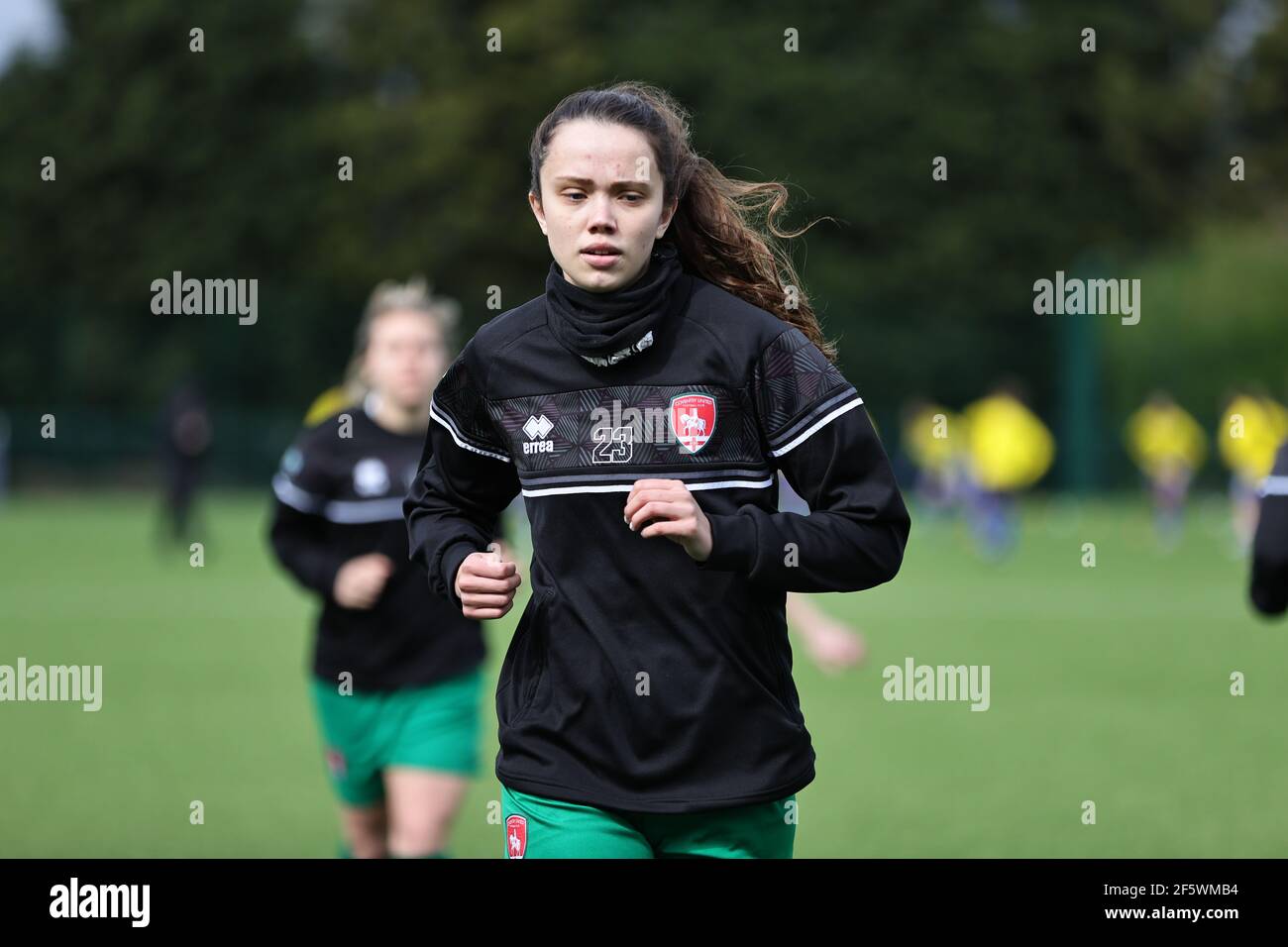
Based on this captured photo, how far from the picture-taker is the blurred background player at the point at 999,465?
74.1 ft

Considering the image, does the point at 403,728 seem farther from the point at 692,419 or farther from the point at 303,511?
the point at 692,419

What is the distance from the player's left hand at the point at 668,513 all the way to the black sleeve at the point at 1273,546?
1.87m

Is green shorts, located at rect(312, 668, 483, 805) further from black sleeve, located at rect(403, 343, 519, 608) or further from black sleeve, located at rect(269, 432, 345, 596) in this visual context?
black sleeve, located at rect(403, 343, 519, 608)

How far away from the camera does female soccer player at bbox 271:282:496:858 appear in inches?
223

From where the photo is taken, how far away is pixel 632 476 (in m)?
3.51

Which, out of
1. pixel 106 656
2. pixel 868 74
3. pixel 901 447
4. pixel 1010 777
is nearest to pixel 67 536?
pixel 106 656

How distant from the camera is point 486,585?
11.6 ft

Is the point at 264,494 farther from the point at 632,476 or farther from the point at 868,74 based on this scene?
the point at 632,476

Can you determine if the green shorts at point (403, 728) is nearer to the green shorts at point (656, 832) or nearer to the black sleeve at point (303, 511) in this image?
the black sleeve at point (303, 511)

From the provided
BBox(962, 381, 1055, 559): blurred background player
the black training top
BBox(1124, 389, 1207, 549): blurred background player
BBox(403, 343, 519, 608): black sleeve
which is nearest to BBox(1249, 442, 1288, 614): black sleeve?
BBox(403, 343, 519, 608): black sleeve

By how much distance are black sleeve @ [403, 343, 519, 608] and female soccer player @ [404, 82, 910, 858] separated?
6.1 inches

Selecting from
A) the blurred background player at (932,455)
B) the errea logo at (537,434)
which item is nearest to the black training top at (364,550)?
the errea logo at (537,434)

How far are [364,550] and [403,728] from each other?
2.03ft
